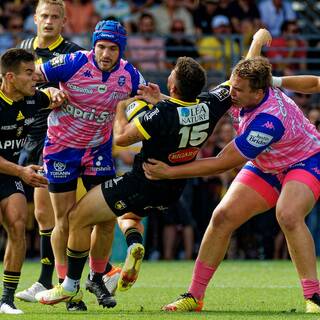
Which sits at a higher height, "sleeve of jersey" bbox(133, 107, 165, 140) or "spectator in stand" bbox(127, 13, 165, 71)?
"spectator in stand" bbox(127, 13, 165, 71)

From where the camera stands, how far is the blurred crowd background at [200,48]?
1711 centimetres

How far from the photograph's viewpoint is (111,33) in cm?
991

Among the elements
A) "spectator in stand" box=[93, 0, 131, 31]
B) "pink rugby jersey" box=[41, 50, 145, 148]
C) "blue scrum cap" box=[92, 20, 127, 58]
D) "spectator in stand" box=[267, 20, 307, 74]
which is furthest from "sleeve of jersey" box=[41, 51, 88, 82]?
"spectator in stand" box=[93, 0, 131, 31]

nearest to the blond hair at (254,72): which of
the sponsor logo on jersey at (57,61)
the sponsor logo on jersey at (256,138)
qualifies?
the sponsor logo on jersey at (256,138)

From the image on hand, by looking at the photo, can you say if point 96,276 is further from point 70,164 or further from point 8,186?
point 8,186

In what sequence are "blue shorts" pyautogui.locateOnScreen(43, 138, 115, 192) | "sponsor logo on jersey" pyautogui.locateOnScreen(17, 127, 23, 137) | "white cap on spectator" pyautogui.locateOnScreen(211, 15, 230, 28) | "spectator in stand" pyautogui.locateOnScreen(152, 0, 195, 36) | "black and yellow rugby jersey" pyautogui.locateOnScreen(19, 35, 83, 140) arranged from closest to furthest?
1. "sponsor logo on jersey" pyautogui.locateOnScreen(17, 127, 23, 137)
2. "blue shorts" pyautogui.locateOnScreen(43, 138, 115, 192)
3. "black and yellow rugby jersey" pyautogui.locateOnScreen(19, 35, 83, 140)
4. "white cap on spectator" pyautogui.locateOnScreen(211, 15, 230, 28)
5. "spectator in stand" pyautogui.locateOnScreen(152, 0, 195, 36)

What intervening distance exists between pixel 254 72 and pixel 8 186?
235cm

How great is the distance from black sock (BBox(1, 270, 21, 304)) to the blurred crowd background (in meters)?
7.46

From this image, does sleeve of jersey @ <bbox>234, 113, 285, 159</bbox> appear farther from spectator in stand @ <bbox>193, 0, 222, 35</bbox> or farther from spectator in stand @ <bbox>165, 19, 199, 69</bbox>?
spectator in stand @ <bbox>193, 0, 222, 35</bbox>

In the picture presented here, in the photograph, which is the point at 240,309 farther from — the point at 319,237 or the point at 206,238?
the point at 319,237

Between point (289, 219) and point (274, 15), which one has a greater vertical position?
point (274, 15)

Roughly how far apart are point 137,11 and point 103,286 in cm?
1023

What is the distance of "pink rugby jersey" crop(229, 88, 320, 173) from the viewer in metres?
9.05

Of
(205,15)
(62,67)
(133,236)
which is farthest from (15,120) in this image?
(205,15)
